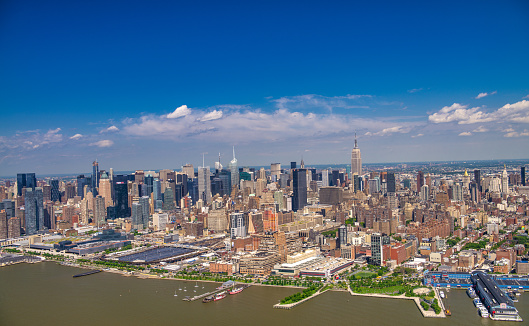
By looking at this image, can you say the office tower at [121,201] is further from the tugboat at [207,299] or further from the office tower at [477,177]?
the office tower at [477,177]

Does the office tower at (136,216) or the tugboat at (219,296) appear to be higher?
the office tower at (136,216)

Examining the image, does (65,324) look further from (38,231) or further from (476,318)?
(38,231)

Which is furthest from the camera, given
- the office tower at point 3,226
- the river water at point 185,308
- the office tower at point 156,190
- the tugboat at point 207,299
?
the office tower at point 156,190

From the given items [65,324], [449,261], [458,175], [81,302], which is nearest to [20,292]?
[81,302]

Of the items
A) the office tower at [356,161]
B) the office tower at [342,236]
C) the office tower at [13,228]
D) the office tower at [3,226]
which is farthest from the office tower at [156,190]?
the office tower at [356,161]

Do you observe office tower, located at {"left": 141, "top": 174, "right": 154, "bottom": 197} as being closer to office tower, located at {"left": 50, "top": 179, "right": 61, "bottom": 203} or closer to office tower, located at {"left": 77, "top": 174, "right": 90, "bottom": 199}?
office tower, located at {"left": 77, "top": 174, "right": 90, "bottom": 199}

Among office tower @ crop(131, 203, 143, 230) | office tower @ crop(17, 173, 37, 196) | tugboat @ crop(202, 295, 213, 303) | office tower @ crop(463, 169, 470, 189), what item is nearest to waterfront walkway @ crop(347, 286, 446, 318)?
tugboat @ crop(202, 295, 213, 303)

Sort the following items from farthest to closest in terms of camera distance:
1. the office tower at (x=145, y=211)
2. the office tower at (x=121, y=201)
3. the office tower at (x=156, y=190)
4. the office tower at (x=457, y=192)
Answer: the office tower at (x=156, y=190)
the office tower at (x=121, y=201)
the office tower at (x=457, y=192)
the office tower at (x=145, y=211)

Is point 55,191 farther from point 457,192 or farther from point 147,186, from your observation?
point 457,192

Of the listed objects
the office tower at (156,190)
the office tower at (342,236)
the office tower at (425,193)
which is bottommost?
the office tower at (342,236)
